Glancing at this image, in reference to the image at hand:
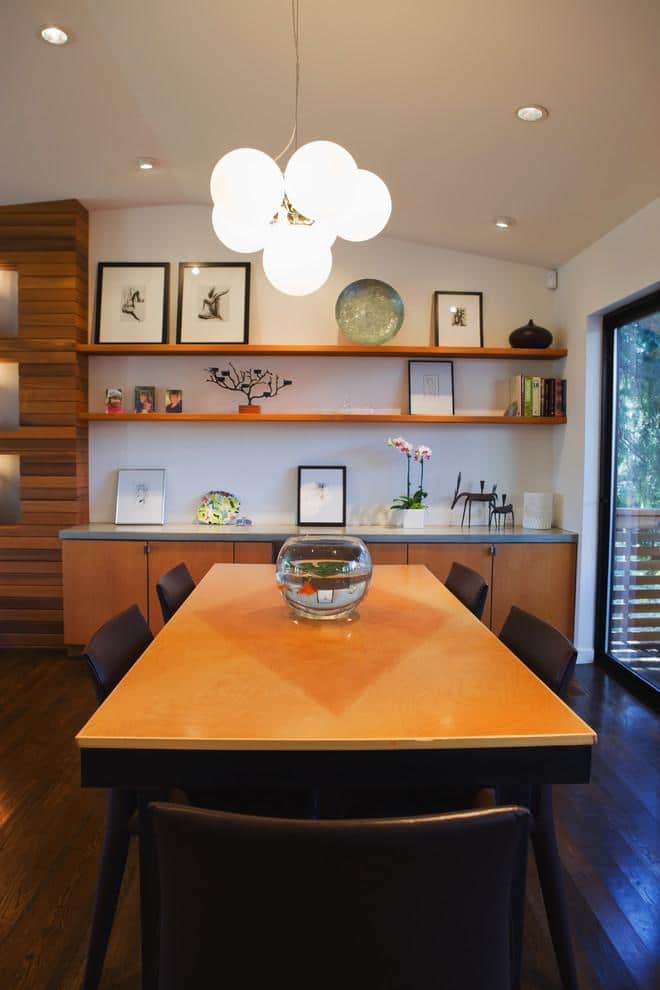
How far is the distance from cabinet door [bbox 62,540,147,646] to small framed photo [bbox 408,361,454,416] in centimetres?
203

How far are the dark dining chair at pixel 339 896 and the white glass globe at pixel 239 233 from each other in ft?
5.30

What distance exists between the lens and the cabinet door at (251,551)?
4020mm

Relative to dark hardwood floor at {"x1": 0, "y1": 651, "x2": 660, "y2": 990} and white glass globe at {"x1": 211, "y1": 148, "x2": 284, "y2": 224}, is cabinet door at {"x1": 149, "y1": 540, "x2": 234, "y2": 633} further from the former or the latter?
white glass globe at {"x1": 211, "y1": 148, "x2": 284, "y2": 224}

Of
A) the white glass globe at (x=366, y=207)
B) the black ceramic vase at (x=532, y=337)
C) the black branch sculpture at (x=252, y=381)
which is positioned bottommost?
the black branch sculpture at (x=252, y=381)

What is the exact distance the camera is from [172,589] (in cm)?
242

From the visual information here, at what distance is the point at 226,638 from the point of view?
5.97ft

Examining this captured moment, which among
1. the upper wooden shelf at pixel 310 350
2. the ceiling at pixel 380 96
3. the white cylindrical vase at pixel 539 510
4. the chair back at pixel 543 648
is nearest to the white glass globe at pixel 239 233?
the ceiling at pixel 380 96

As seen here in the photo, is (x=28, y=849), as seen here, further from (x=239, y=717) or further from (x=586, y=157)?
(x=586, y=157)

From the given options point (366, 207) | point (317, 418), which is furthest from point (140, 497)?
point (366, 207)

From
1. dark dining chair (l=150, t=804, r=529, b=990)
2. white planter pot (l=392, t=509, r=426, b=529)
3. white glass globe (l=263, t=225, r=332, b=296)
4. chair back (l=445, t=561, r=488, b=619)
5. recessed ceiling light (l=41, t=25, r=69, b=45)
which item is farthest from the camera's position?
white planter pot (l=392, t=509, r=426, b=529)

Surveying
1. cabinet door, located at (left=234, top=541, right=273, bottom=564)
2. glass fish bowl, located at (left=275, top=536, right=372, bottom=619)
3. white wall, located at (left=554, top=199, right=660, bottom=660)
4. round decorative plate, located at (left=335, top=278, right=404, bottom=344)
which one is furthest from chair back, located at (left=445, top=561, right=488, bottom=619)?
round decorative plate, located at (left=335, top=278, right=404, bottom=344)

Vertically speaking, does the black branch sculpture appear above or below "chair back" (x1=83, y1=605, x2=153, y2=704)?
above

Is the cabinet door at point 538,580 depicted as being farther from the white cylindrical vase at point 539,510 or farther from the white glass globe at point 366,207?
the white glass globe at point 366,207

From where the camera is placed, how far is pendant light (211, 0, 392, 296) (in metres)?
1.70
